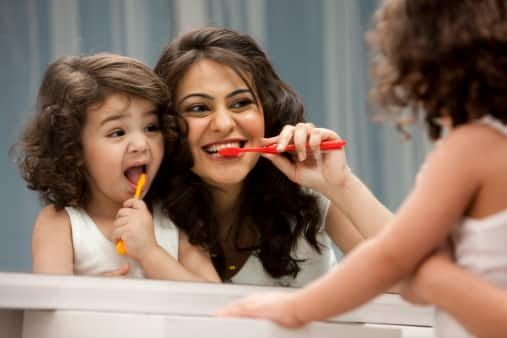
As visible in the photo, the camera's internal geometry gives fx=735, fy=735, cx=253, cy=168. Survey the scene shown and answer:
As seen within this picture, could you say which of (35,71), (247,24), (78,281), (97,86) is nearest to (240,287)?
(78,281)

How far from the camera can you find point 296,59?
1.31 m

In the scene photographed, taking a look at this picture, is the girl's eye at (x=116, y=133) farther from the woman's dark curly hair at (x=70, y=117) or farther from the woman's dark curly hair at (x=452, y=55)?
the woman's dark curly hair at (x=452, y=55)

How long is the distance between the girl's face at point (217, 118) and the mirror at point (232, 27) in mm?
80

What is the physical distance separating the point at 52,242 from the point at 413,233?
54cm

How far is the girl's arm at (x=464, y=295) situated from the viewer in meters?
0.53

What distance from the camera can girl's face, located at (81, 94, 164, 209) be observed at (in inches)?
36.6

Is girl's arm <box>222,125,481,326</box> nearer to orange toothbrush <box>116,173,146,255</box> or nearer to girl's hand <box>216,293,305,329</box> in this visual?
girl's hand <box>216,293,305,329</box>

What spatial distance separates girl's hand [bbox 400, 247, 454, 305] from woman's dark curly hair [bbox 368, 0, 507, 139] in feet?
0.33

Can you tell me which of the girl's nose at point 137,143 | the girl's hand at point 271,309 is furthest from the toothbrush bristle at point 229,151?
the girl's hand at point 271,309

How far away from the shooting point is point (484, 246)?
549mm

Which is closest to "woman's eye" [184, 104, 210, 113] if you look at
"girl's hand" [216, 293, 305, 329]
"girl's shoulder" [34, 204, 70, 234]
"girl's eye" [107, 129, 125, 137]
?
"girl's eye" [107, 129, 125, 137]

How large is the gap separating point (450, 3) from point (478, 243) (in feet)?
0.59

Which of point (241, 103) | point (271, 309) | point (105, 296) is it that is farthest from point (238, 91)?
point (271, 309)

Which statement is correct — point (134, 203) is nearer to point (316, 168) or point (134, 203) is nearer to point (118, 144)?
point (118, 144)
